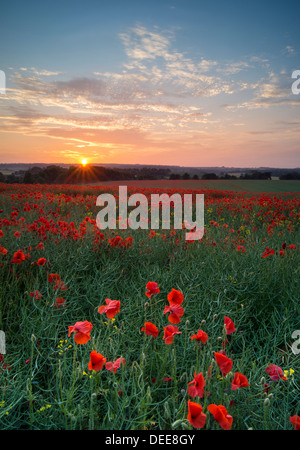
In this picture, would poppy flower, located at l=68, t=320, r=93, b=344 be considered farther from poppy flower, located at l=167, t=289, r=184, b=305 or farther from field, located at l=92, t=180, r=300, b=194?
field, located at l=92, t=180, r=300, b=194

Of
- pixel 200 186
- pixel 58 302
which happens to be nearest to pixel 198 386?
pixel 58 302

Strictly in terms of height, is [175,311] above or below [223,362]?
above

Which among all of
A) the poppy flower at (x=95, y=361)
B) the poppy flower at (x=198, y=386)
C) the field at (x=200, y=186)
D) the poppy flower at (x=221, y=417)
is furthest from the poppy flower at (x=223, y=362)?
the field at (x=200, y=186)

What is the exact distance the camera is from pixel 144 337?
Result: 1.78 m

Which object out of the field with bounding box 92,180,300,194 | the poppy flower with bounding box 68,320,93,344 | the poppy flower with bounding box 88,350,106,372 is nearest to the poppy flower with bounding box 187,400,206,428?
the poppy flower with bounding box 88,350,106,372

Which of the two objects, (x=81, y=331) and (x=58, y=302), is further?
(x=58, y=302)

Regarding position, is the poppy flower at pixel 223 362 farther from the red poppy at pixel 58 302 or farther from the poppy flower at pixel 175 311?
the red poppy at pixel 58 302

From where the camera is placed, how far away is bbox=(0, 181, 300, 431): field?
1.51 meters

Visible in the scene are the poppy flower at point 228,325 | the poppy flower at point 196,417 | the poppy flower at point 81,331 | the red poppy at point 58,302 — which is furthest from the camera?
the red poppy at point 58,302

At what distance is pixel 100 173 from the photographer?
1090 inches

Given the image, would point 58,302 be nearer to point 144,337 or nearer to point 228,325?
point 144,337

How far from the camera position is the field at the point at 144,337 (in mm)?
1511

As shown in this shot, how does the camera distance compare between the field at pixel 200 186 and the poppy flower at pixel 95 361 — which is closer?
the poppy flower at pixel 95 361
